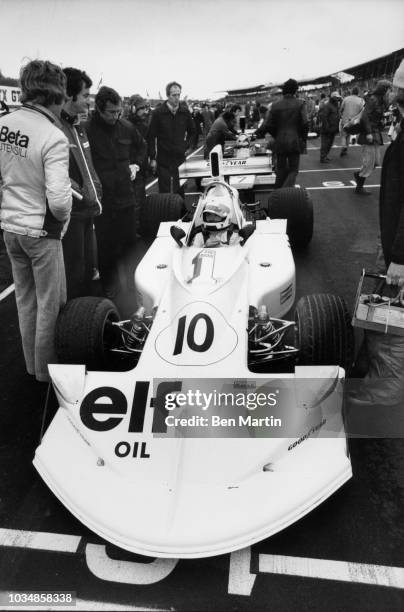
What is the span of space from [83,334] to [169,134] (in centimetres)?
498

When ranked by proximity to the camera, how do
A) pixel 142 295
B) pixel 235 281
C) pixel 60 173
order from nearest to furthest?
1. pixel 60 173
2. pixel 235 281
3. pixel 142 295

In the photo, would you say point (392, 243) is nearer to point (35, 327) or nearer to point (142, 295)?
point (142, 295)

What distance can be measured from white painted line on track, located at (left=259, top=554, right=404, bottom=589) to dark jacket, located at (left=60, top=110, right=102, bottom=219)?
9.85 ft

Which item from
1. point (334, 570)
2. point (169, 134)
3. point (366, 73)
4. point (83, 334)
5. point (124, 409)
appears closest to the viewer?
point (334, 570)

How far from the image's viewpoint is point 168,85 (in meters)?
7.04

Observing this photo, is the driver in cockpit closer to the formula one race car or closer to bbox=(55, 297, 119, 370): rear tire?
the formula one race car

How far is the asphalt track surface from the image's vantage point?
6.78 ft

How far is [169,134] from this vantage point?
7.28 meters

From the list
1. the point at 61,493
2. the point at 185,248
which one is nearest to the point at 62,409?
the point at 61,493

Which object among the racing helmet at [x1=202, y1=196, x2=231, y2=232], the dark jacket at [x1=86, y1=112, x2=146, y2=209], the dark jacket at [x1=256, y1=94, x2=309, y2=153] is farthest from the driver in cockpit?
the dark jacket at [x1=256, y1=94, x2=309, y2=153]

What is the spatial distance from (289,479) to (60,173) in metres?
2.11

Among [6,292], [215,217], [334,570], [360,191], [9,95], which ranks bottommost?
[334,570]

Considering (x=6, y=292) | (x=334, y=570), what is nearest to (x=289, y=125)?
(x=6, y=292)

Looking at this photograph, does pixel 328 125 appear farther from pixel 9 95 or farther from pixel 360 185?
pixel 9 95
